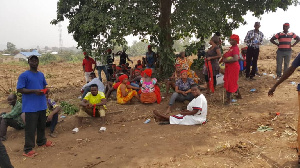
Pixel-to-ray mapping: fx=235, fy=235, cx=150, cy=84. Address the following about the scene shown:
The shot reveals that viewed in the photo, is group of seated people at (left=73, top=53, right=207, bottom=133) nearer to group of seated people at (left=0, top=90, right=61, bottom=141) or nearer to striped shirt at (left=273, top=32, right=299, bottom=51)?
group of seated people at (left=0, top=90, right=61, bottom=141)

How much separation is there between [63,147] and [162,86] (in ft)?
15.6

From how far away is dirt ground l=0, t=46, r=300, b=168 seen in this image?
12.0ft

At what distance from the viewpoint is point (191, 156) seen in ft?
12.5

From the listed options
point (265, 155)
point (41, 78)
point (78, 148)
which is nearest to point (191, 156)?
point (265, 155)

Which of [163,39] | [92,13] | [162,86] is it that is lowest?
[162,86]

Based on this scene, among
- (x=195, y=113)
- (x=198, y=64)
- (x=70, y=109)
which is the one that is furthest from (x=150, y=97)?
(x=198, y=64)

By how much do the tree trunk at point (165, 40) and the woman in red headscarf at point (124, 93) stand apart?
→ 2074 millimetres

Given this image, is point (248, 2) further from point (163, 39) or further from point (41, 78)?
point (41, 78)

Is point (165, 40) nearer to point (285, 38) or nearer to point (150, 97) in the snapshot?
point (150, 97)

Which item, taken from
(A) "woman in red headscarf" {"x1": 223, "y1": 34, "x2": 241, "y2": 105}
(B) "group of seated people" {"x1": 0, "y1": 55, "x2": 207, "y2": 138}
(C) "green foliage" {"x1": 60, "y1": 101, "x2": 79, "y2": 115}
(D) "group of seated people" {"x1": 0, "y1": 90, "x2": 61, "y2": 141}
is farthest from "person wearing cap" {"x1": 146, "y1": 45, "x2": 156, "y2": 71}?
(D) "group of seated people" {"x1": 0, "y1": 90, "x2": 61, "y2": 141}

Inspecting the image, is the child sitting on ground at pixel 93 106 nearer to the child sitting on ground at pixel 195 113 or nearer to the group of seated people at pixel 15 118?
the group of seated people at pixel 15 118

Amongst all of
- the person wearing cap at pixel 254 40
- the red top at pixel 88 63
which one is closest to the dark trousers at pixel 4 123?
the red top at pixel 88 63

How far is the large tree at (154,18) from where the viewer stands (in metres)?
7.25

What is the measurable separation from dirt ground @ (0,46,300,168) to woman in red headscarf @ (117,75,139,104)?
50 centimetres
